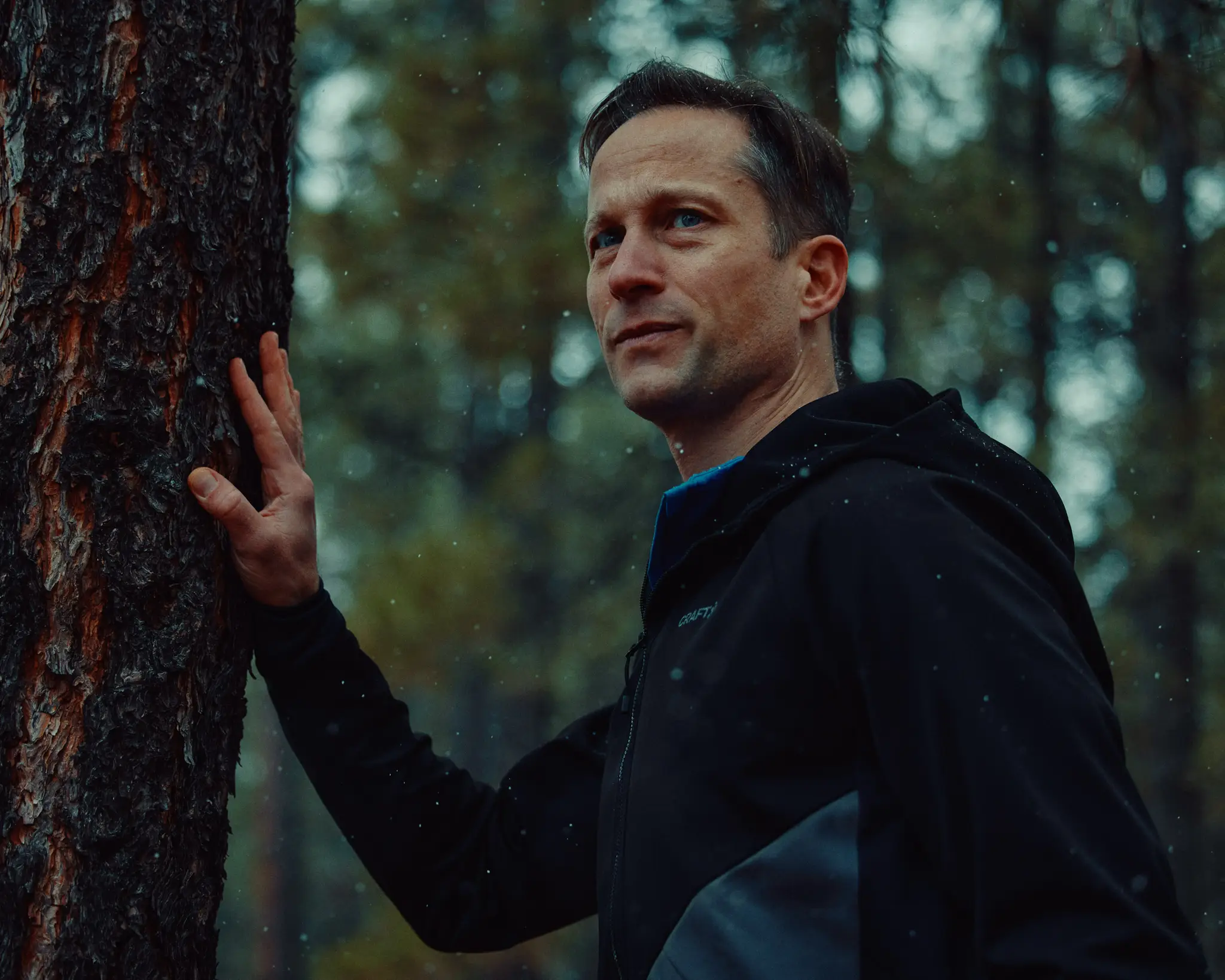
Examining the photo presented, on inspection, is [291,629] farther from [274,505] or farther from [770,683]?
[770,683]

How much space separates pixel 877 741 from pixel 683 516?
657mm

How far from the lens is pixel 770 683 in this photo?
61.7 inches

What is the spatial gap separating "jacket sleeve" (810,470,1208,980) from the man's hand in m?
1.03

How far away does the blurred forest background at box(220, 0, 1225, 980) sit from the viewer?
7832 millimetres

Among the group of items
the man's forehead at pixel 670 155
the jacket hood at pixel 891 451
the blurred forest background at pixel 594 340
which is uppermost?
the blurred forest background at pixel 594 340

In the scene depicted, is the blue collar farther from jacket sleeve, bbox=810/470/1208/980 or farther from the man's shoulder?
jacket sleeve, bbox=810/470/1208/980

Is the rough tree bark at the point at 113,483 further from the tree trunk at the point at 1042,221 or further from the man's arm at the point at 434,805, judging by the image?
the tree trunk at the point at 1042,221

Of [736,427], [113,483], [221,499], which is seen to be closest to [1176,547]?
[736,427]

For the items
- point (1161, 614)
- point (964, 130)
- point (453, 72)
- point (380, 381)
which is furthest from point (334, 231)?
point (1161, 614)

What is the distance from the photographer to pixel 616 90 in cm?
243

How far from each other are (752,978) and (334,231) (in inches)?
312

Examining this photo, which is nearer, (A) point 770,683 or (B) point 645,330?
(A) point 770,683

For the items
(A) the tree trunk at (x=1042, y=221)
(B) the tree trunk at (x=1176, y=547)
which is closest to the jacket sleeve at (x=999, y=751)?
(A) the tree trunk at (x=1042, y=221)

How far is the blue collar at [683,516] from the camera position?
1903 mm
